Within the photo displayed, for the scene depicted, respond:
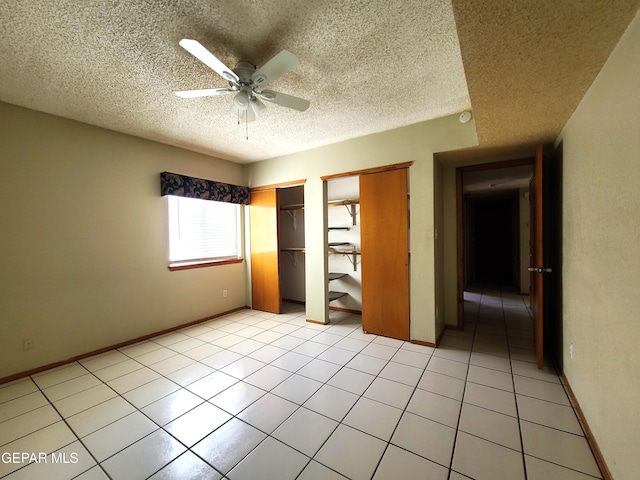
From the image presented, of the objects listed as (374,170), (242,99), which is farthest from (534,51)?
(374,170)

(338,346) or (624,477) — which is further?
(338,346)

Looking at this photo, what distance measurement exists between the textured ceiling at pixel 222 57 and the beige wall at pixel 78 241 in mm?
363

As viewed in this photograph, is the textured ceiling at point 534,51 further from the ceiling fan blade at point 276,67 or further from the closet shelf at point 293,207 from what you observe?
the closet shelf at point 293,207

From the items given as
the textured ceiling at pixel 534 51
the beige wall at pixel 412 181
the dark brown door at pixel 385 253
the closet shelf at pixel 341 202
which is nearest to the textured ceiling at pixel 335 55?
the textured ceiling at pixel 534 51

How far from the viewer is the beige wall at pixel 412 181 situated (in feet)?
9.22

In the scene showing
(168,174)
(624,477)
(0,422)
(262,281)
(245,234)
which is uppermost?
(168,174)

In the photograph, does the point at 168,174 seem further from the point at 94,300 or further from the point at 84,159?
the point at 94,300

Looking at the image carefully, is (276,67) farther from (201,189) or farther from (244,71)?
(201,189)

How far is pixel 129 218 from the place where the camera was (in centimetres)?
313

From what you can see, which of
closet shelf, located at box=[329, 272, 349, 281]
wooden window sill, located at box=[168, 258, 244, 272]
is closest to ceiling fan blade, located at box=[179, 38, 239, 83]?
wooden window sill, located at box=[168, 258, 244, 272]

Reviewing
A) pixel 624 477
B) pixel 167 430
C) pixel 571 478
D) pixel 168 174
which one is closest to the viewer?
pixel 624 477

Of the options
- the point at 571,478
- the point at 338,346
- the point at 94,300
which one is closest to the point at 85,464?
the point at 94,300

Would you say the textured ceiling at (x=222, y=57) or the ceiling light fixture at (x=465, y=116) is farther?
the ceiling light fixture at (x=465, y=116)

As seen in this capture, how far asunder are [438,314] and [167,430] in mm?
2791
